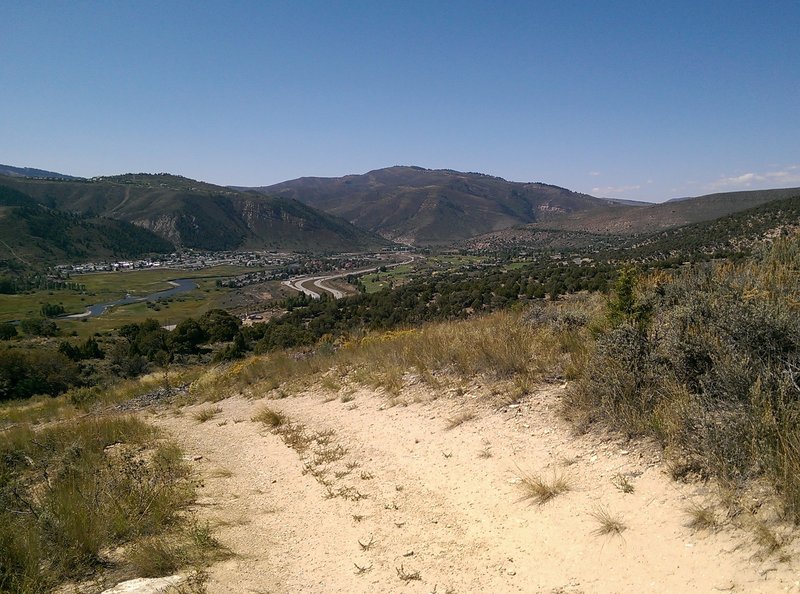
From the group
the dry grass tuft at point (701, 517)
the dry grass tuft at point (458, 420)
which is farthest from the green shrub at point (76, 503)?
the dry grass tuft at point (701, 517)

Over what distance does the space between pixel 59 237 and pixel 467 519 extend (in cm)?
18182

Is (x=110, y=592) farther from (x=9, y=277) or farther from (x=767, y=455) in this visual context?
(x=9, y=277)

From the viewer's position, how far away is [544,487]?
4.14m

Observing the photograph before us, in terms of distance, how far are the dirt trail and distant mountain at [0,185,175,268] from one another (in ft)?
508

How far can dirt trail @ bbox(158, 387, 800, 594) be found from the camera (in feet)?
10.2

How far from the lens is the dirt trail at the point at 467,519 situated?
10.2 ft

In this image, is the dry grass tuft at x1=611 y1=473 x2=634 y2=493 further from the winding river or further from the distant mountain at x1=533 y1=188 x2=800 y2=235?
the distant mountain at x1=533 y1=188 x2=800 y2=235

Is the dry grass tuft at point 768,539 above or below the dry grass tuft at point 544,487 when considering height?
above

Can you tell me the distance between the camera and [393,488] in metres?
5.06

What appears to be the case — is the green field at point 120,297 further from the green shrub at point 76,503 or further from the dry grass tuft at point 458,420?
the dry grass tuft at point 458,420

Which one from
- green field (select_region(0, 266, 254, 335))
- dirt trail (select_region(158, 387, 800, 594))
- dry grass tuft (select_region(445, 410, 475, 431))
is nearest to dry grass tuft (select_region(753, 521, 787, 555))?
dirt trail (select_region(158, 387, 800, 594))

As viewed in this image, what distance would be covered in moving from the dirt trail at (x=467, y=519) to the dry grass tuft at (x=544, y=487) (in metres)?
0.08

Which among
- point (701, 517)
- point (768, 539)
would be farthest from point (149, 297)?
point (768, 539)

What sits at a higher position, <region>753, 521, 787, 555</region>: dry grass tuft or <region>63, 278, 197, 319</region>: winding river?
<region>753, 521, 787, 555</region>: dry grass tuft
